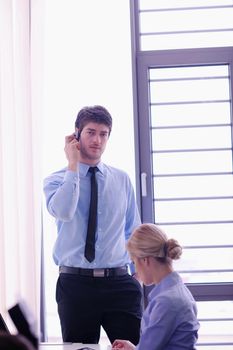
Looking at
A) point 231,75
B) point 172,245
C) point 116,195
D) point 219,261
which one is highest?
point 231,75

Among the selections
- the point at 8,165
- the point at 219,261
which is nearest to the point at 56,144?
the point at 8,165

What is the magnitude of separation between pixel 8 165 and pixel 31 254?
56 centimetres

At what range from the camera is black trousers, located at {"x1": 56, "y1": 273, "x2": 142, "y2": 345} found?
242cm

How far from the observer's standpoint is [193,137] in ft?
11.5

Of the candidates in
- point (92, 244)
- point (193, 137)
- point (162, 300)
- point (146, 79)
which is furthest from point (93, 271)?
point (146, 79)

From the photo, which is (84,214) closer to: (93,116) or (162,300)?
(93,116)

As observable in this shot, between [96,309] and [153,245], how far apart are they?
2.02 ft

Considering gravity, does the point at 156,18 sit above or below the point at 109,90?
above

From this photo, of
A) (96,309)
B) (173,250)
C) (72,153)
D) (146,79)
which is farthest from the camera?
(146,79)

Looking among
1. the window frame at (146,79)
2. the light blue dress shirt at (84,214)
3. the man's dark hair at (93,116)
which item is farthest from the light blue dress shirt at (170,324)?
the window frame at (146,79)

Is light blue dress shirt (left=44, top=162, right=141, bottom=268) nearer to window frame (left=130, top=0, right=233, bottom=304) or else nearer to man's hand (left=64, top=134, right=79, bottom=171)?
man's hand (left=64, top=134, right=79, bottom=171)

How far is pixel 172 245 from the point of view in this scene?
198cm

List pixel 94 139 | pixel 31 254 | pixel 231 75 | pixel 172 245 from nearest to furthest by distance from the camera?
pixel 172 245 → pixel 94 139 → pixel 31 254 → pixel 231 75

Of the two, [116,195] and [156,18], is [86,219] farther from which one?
[156,18]
